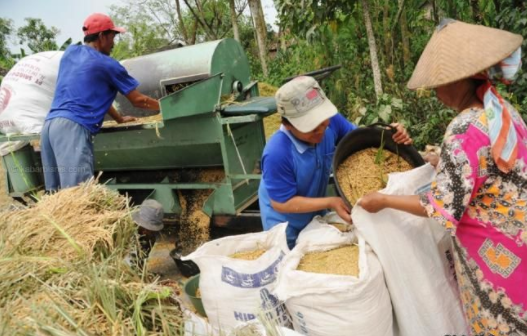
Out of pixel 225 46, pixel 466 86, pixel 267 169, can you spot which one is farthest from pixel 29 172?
pixel 466 86

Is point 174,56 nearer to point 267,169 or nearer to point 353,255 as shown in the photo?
point 267,169

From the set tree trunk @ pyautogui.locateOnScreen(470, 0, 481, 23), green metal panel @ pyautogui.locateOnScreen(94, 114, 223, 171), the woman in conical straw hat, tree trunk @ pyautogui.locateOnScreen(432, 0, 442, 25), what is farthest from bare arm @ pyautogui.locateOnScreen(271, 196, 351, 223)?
tree trunk @ pyautogui.locateOnScreen(432, 0, 442, 25)

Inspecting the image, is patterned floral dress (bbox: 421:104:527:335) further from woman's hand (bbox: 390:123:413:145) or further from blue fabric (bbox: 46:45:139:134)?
blue fabric (bbox: 46:45:139:134)

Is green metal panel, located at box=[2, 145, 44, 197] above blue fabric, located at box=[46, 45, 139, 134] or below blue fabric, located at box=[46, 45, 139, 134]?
below

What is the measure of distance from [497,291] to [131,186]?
4.18m

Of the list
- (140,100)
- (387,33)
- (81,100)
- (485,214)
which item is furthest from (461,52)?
(387,33)

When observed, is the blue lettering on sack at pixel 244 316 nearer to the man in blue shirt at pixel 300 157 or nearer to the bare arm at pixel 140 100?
the man in blue shirt at pixel 300 157

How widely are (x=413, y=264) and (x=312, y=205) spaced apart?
555mm

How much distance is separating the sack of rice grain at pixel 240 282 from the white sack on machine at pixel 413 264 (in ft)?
1.60

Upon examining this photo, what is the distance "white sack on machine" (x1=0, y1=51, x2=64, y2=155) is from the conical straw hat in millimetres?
4424

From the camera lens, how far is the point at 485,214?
1.66m

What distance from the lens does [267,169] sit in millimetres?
2295

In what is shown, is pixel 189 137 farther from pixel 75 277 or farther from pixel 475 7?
pixel 475 7

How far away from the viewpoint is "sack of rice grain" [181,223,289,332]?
2133mm
